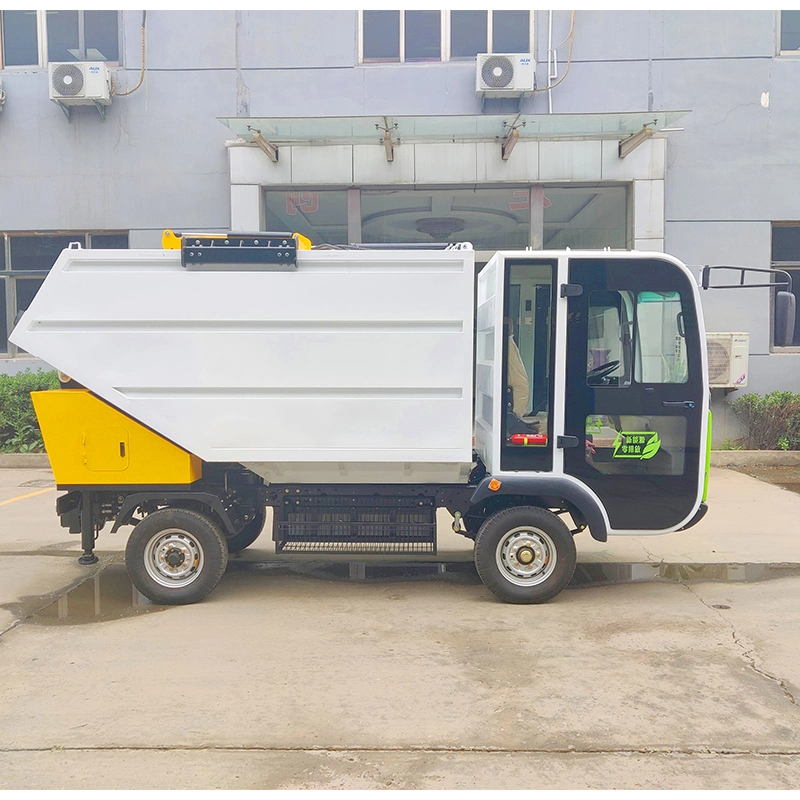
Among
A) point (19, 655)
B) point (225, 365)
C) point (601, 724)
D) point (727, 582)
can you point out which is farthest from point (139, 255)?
point (727, 582)

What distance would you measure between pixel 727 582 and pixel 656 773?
3.21 meters

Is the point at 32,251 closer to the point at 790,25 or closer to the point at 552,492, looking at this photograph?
the point at 552,492

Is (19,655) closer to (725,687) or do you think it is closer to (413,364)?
(413,364)

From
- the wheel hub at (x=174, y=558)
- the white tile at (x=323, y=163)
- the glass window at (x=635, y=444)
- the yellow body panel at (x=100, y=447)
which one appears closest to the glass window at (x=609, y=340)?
the glass window at (x=635, y=444)

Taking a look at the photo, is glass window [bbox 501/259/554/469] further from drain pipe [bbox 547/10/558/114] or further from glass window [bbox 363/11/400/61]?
glass window [bbox 363/11/400/61]

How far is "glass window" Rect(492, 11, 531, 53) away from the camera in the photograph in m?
12.2

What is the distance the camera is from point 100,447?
534cm

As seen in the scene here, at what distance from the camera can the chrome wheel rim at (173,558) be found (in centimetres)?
547

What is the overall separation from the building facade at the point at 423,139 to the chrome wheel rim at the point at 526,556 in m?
7.47

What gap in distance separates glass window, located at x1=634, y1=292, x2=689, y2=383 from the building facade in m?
7.01

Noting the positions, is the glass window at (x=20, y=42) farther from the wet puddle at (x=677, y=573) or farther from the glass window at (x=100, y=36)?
the wet puddle at (x=677, y=573)

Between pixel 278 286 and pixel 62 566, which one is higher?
pixel 278 286

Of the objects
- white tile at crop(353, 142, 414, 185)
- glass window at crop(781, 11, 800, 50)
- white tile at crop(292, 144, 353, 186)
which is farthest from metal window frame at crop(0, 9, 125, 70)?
glass window at crop(781, 11, 800, 50)

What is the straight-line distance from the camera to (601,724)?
367cm
